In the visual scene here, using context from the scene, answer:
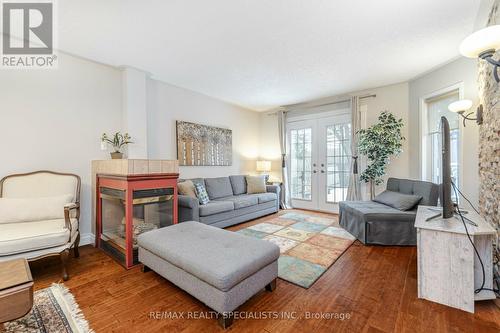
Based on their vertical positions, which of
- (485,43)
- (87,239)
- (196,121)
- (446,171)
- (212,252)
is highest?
(196,121)

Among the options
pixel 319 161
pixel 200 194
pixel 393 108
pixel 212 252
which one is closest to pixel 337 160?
pixel 319 161

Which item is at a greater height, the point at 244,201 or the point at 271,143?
the point at 271,143

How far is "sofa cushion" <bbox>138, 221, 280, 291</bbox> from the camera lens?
5.04 feet

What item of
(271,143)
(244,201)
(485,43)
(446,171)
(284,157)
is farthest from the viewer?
(271,143)

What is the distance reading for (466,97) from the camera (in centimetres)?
290

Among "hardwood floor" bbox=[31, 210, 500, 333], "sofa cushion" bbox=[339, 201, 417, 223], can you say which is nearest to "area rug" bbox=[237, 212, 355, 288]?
"hardwood floor" bbox=[31, 210, 500, 333]

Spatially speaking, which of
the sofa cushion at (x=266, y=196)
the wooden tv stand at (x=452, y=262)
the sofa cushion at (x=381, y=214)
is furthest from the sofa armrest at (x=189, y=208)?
the wooden tv stand at (x=452, y=262)

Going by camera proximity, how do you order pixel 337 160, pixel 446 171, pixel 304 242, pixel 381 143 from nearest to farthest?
1. pixel 446 171
2. pixel 304 242
3. pixel 381 143
4. pixel 337 160

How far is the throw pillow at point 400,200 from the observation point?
309cm

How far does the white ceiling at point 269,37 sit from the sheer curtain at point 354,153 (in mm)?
705

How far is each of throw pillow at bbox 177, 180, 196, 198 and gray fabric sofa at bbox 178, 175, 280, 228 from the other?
4.9 inches

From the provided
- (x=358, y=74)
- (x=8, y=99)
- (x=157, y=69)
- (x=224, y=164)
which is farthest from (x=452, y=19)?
(x=8, y=99)

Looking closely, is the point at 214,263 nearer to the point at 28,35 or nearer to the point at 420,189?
the point at 420,189

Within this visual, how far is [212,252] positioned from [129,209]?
3.88ft
